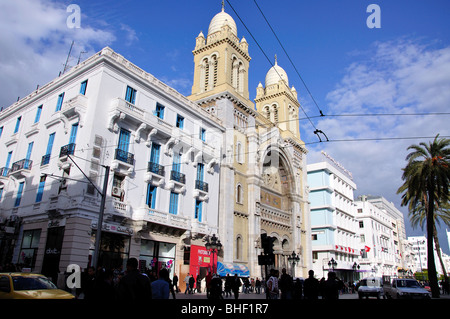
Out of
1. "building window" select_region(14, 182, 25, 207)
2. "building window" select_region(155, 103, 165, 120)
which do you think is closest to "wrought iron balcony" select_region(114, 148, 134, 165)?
"building window" select_region(155, 103, 165, 120)

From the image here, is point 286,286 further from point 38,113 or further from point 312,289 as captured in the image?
point 38,113

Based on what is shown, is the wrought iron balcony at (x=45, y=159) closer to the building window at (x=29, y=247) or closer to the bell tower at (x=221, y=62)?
the building window at (x=29, y=247)

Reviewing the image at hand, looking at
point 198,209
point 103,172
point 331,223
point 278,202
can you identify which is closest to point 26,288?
point 103,172

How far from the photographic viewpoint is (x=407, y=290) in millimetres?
19516

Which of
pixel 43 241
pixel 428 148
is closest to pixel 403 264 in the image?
pixel 428 148

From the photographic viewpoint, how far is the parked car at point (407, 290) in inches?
750

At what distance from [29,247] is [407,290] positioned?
23252mm

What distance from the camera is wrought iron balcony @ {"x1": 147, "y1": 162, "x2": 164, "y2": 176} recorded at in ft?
81.4

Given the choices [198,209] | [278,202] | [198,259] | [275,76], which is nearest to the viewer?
[198,259]

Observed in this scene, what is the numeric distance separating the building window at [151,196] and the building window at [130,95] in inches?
254

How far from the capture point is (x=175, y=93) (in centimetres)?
2942

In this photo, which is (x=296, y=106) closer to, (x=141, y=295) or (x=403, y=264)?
(x=141, y=295)

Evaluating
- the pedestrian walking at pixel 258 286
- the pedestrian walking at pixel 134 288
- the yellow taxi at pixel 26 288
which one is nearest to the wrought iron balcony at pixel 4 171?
the yellow taxi at pixel 26 288

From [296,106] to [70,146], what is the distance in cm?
3667
